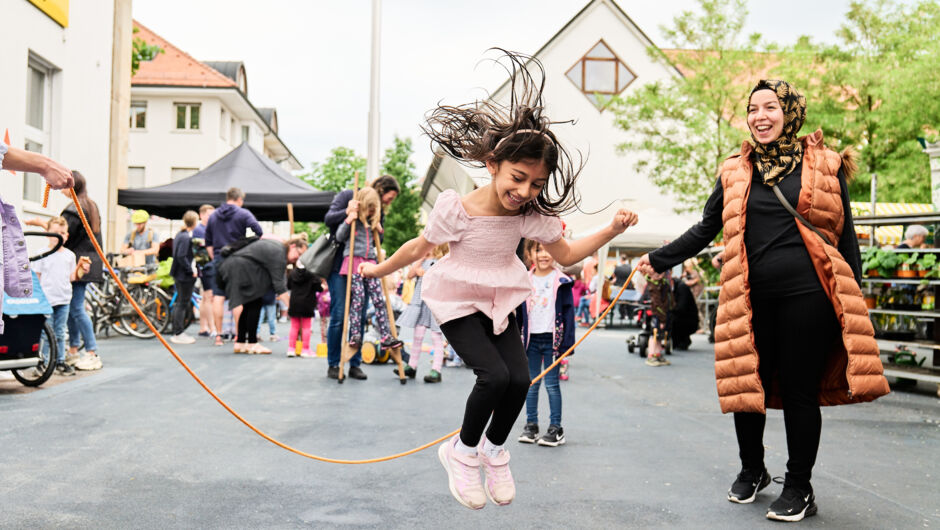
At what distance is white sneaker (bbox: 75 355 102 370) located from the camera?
983 cm

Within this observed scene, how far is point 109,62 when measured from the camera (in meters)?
17.8

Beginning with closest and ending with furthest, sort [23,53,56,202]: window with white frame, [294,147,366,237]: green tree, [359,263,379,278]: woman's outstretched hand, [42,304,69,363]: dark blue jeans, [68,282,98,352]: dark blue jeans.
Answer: [359,263,379,278]: woman's outstretched hand → [42,304,69,363]: dark blue jeans → [68,282,98,352]: dark blue jeans → [23,53,56,202]: window with white frame → [294,147,366,237]: green tree

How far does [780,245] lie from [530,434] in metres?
2.81

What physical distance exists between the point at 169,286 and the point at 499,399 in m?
12.9

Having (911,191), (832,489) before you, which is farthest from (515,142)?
(911,191)

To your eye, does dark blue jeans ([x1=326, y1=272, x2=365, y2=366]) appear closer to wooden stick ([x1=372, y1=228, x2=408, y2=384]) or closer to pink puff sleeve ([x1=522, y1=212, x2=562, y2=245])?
wooden stick ([x1=372, y1=228, x2=408, y2=384])

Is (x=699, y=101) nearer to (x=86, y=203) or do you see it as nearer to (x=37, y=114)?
(x=37, y=114)

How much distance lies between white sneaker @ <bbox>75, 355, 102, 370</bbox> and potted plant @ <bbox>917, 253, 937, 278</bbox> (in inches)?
385

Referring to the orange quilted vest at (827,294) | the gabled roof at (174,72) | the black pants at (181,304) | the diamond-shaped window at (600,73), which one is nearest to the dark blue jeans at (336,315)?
the black pants at (181,304)

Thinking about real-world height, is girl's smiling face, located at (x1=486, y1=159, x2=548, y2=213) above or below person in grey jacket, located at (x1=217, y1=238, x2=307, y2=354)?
above

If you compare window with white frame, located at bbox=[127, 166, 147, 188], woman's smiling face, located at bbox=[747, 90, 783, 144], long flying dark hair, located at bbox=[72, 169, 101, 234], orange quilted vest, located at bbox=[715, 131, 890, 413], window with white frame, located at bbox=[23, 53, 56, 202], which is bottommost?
orange quilted vest, located at bbox=[715, 131, 890, 413]

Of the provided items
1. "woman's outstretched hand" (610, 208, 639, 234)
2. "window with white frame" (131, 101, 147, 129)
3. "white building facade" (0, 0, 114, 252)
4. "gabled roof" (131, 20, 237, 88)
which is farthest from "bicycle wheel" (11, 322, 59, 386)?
"window with white frame" (131, 101, 147, 129)

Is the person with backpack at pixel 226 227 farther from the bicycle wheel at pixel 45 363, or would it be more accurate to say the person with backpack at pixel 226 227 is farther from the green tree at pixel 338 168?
the green tree at pixel 338 168

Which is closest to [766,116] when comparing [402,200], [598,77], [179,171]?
[598,77]
